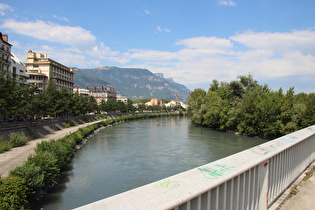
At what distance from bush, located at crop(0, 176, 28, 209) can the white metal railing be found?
23.6 ft

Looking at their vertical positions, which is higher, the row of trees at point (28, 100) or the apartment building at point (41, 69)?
the apartment building at point (41, 69)

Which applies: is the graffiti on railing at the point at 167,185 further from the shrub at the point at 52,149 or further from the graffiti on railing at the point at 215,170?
the shrub at the point at 52,149

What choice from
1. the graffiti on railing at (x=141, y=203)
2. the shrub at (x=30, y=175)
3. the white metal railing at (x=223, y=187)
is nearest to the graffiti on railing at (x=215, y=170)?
the white metal railing at (x=223, y=187)

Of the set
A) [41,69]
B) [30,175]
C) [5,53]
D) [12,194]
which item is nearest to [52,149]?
[30,175]

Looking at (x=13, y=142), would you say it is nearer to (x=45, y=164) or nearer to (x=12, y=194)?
(x=45, y=164)

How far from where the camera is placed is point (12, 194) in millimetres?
7859

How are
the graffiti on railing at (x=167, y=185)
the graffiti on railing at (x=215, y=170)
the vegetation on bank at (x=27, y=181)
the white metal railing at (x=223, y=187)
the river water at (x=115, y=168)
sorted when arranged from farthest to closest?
the river water at (x=115, y=168) → the vegetation on bank at (x=27, y=181) → the graffiti on railing at (x=215, y=170) → the graffiti on railing at (x=167, y=185) → the white metal railing at (x=223, y=187)

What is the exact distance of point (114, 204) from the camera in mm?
2307

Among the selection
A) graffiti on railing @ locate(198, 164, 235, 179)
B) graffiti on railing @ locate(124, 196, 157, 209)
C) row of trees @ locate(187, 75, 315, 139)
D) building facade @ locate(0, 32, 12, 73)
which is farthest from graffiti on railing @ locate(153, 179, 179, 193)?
building facade @ locate(0, 32, 12, 73)

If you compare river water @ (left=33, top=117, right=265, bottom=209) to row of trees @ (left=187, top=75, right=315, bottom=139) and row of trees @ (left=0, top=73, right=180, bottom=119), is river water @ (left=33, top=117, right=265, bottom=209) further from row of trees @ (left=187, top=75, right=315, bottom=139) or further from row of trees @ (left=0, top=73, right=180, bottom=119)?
row of trees @ (left=187, top=75, right=315, bottom=139)

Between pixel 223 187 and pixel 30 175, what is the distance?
9772 mm

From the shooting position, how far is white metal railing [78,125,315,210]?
7.97ft

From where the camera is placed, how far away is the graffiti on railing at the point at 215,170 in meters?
3.18

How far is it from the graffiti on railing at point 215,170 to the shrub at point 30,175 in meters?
8.87
